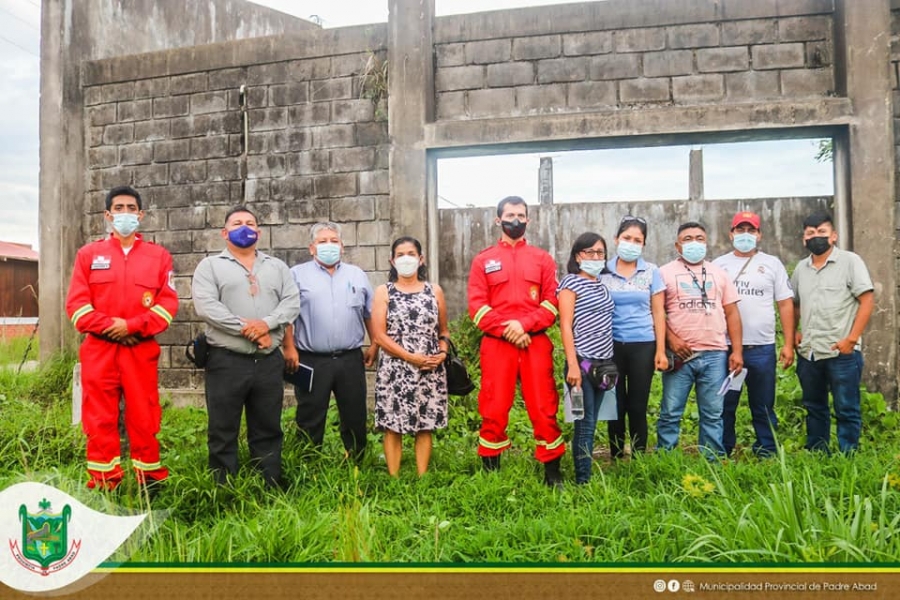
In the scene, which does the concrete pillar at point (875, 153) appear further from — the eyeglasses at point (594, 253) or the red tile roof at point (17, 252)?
the red tile roof at point (17, 252)

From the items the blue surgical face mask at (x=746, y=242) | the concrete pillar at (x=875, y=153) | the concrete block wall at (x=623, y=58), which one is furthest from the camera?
the concrete block wall at (x=623, y=58)

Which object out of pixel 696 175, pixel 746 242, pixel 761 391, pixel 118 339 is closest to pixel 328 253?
pixel 118 339

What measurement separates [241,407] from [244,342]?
1.23 feet

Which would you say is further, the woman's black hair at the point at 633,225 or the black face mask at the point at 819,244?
the black face mask at the point at 819,244

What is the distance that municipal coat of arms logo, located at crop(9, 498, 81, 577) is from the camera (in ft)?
6.17

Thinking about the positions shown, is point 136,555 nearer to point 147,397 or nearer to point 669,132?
point 147,397

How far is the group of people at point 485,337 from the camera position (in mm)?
3398

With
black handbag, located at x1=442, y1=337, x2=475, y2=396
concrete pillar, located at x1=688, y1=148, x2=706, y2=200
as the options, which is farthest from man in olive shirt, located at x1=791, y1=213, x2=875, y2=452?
concrete pillar, located at x1=688, y1=148, x2=706, y2=200

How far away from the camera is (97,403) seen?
3379mm

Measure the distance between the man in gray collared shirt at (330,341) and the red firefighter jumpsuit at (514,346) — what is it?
2.58ft

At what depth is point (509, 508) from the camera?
121 inches

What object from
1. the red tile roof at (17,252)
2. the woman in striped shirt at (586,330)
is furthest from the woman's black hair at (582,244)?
the red tile roof at (17,252)

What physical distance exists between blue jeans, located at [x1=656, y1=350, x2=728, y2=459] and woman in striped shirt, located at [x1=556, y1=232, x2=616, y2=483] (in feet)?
1.60

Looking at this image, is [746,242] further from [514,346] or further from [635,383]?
[514,346]
